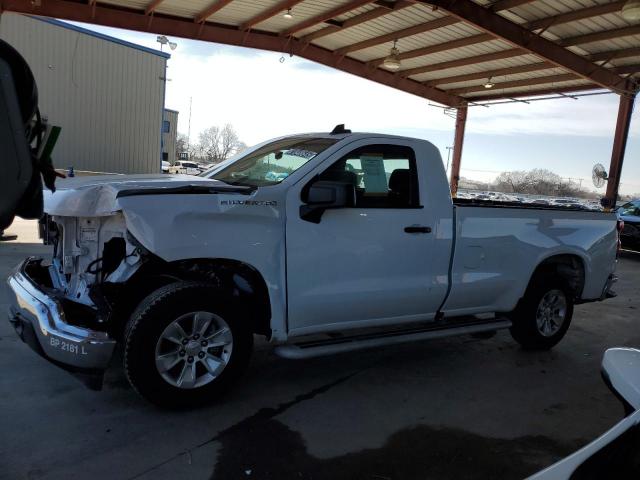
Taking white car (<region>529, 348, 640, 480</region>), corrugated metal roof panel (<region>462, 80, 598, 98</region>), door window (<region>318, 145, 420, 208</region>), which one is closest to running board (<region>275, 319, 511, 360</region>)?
door window (<region>318, 145, 420, 208</region>)

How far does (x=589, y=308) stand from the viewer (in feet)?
26.1

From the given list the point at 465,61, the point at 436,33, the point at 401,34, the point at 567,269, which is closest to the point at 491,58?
the point at 465,61

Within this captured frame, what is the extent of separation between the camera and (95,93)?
21.6m

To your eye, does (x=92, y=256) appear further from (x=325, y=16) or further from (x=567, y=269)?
(x=325, y=16)

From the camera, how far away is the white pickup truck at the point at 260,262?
342 cm

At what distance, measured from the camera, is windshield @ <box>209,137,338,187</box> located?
425cm

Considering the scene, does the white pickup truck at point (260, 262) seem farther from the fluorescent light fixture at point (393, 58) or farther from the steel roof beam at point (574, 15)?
the fluorescent light fixture at point (393, 58)

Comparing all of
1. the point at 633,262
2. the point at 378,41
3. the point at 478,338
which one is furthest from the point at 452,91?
the point at 478,338

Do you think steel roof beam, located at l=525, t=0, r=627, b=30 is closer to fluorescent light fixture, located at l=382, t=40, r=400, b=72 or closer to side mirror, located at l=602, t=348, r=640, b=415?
fluorescent light fixture, located at l=382, t=40, r=400, b=72

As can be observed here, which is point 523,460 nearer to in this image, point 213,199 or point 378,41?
point 213,199

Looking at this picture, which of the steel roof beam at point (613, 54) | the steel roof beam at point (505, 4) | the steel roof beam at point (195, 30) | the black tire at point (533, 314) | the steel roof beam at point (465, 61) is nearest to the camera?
the black tire at point (533, 314)

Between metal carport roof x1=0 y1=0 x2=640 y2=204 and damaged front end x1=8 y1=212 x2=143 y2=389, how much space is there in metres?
9.91

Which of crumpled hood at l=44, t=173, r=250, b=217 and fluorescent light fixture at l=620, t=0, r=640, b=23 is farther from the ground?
fluorescent light fixture at l=620, t=0, r=640, b=23

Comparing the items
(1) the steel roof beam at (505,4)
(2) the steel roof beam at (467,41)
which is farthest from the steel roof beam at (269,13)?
(2) the steel roof beam at (467,41)
